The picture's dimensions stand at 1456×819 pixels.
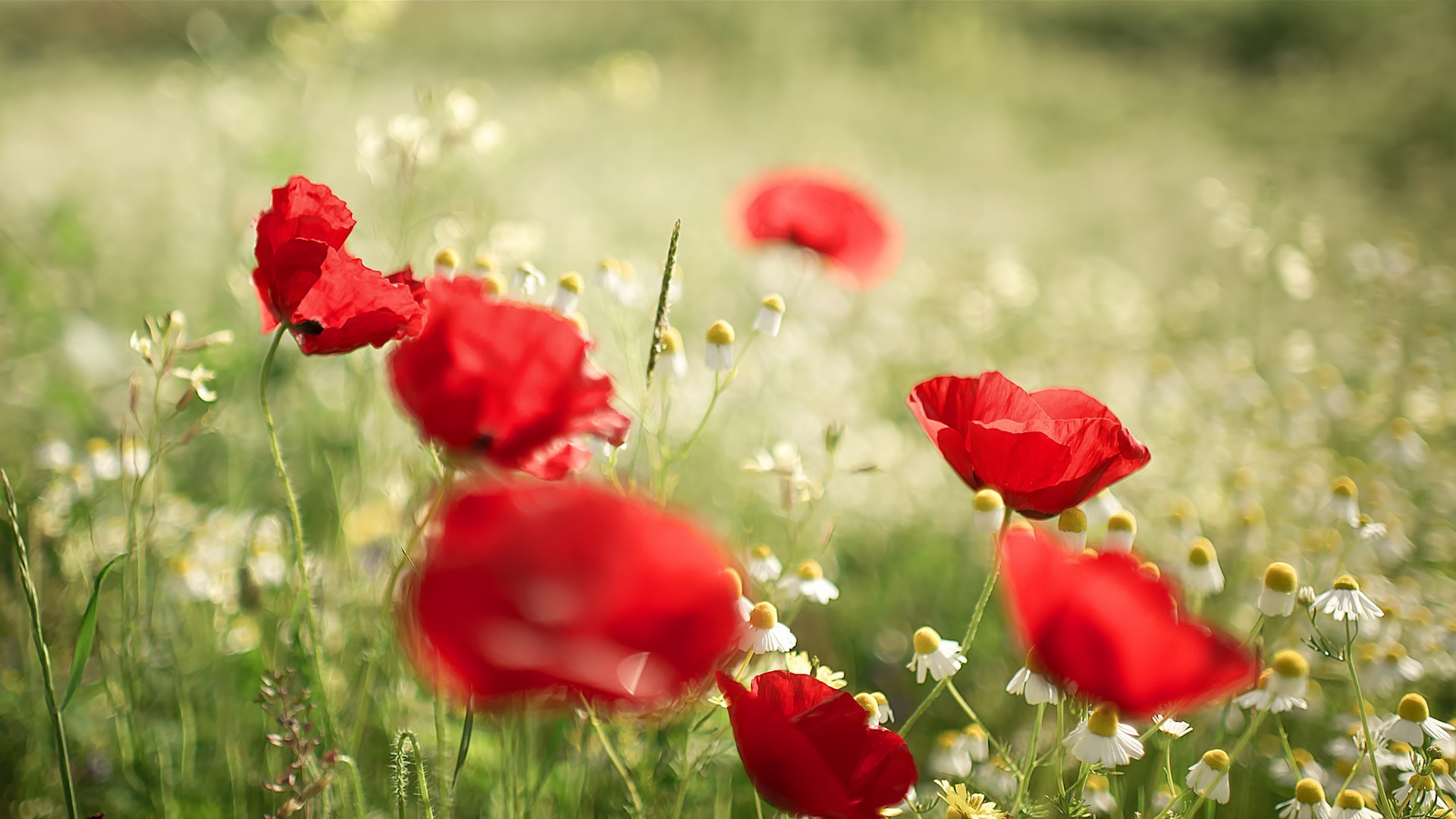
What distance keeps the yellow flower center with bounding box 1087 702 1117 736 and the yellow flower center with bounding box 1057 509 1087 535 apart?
0.49 feet

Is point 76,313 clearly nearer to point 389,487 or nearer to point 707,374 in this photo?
point 389,487

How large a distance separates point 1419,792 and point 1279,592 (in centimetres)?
31

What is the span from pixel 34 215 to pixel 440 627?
379cm

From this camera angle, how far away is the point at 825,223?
1.51 meters

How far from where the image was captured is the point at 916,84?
9867 millimetres

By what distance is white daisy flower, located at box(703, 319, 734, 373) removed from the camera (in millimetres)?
951

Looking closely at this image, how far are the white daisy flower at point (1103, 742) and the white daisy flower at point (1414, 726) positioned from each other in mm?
369

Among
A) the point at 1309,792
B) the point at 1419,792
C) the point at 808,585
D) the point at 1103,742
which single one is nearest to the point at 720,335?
the point at 808,585

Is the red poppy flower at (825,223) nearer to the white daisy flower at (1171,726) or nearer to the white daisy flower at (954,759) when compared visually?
the white daisy flower at (954,759)

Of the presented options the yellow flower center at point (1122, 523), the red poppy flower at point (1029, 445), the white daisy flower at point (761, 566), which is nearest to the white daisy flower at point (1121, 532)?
the yellow flower center at point (1122, 523)

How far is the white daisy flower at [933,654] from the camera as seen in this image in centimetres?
83

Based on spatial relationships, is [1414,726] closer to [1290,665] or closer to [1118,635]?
[1290,665]

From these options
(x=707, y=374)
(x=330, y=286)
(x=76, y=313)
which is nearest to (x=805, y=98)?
(x=707, y=374)

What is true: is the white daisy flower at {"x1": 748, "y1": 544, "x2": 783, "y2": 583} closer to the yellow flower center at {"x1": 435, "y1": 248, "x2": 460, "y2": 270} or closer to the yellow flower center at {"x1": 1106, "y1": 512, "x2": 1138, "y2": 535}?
the yellow flower center at {"x1": 1106, "y1": 512, "x2": 1138, "y2": 535}
